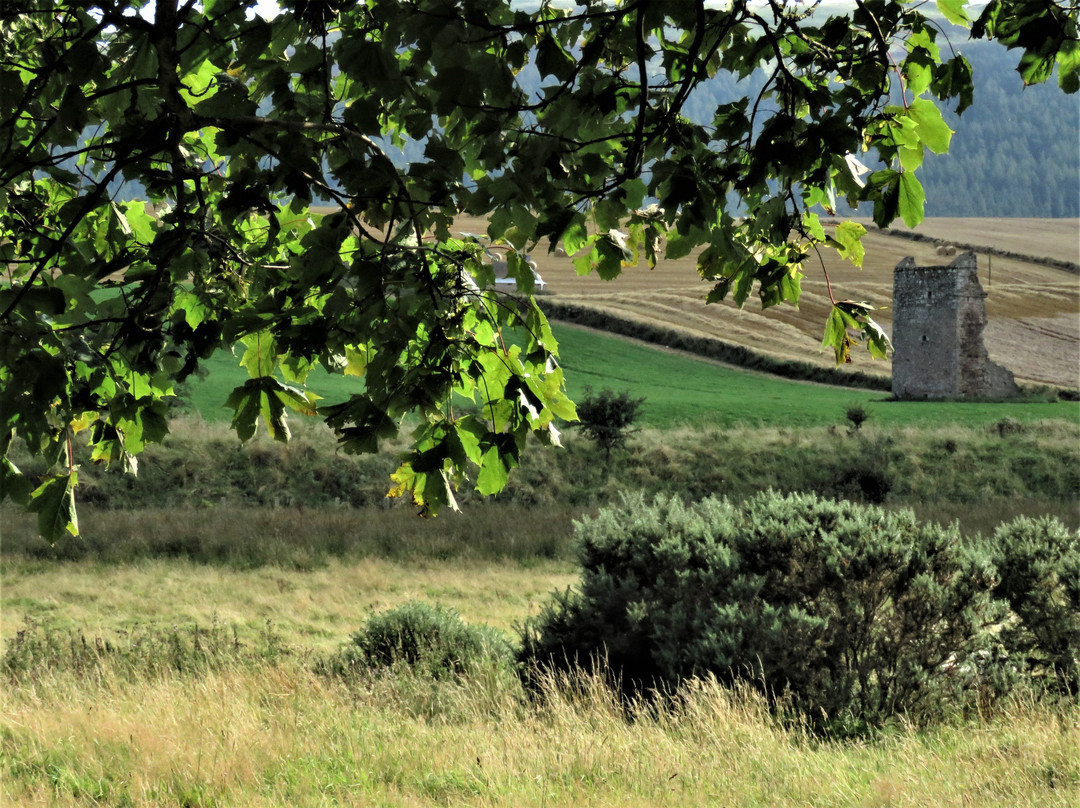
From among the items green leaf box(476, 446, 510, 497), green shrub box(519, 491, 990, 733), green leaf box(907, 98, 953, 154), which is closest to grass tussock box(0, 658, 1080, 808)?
green shrub box(519, 491, 990, 733)

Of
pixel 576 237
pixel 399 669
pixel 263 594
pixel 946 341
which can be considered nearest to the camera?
pixel 576 237

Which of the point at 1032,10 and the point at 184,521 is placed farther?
the point at 184,521

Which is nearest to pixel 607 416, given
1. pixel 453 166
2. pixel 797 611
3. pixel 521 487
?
pixel 521 487

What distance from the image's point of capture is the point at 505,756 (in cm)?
582

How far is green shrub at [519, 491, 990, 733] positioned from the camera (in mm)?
7648

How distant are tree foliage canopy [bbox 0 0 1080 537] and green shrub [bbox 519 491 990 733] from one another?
15.2 feet

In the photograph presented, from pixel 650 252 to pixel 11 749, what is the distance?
18.6 ft

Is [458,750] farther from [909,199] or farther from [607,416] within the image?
[607,416]

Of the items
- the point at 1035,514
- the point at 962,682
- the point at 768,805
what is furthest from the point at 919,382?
the point at 768,805

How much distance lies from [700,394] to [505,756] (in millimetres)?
37473

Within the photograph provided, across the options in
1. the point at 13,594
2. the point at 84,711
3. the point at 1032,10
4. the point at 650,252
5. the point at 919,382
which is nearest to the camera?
the point at 1032,10

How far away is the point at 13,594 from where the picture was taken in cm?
1506

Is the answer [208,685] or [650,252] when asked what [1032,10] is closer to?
[650,252]

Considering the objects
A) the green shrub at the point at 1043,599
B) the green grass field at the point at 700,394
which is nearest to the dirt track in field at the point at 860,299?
the green grass field at the point at 700,394
